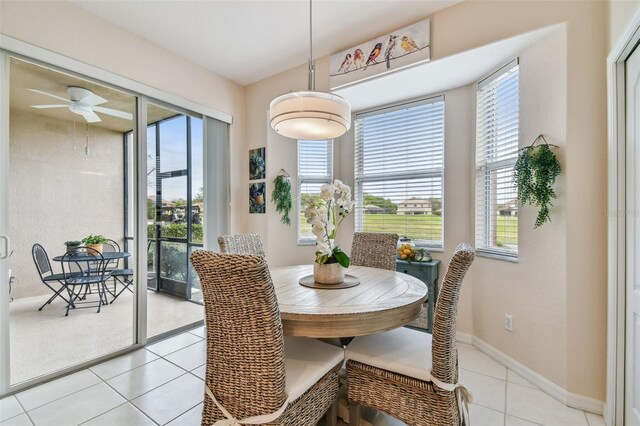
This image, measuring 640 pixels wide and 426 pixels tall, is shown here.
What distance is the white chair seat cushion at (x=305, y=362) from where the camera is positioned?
1317 millimetres

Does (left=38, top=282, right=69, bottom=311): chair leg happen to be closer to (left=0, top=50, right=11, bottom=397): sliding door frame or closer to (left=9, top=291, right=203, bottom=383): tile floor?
(left=9, top=291, right=203, bottom=383): tile floor

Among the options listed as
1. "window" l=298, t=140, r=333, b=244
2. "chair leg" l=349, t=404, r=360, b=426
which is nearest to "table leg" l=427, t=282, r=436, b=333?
"chair leg" l=349, t=404, r=360, b=426

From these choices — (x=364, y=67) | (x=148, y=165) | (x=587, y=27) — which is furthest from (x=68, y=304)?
(x=587, y=27)

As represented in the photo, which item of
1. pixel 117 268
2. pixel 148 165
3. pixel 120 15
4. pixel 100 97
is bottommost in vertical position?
→ pixel 117 268

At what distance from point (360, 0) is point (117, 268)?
10.3 ft

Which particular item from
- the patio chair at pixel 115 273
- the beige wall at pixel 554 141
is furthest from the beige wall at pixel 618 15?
the patio chair at pixel 115 273

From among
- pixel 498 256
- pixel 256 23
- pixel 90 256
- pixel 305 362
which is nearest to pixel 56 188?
pixel 90 256

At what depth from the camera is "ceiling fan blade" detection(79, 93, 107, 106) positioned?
2.44 meters

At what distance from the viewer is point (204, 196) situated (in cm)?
346

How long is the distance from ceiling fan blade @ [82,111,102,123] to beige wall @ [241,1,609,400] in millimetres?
2982

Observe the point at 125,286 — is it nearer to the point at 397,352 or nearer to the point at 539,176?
the point at 397,352

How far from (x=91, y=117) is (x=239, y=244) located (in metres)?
1.67

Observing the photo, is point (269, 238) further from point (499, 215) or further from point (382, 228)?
point (499, 215)

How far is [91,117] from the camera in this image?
2.50 metres
